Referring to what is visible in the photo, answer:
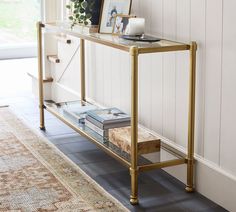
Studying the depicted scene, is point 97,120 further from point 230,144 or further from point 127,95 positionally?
point 230,144

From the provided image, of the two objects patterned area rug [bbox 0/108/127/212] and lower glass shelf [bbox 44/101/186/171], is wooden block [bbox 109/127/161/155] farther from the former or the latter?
patterned area rug [bbox 0/108/127/212]

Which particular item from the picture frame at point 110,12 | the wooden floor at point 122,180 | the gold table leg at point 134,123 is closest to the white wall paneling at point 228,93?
the wooden floor at point 122,180

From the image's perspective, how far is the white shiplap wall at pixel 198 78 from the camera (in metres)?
2.44

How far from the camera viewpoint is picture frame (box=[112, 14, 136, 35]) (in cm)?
297

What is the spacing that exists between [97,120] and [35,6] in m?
3.93

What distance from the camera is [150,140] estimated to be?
2828 millimetres

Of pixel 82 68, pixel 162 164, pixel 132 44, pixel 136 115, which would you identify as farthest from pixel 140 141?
pixel 82 68

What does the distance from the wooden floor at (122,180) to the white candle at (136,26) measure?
77cm

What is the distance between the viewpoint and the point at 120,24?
299 cm

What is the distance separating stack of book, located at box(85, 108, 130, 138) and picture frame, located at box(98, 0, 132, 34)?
0.48 meters

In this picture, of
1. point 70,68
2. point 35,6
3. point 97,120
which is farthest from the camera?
point 35,6

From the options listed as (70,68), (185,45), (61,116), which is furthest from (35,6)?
(185,45)

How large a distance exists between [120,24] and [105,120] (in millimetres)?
542

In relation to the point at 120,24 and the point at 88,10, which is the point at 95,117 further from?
the point at 88,10
